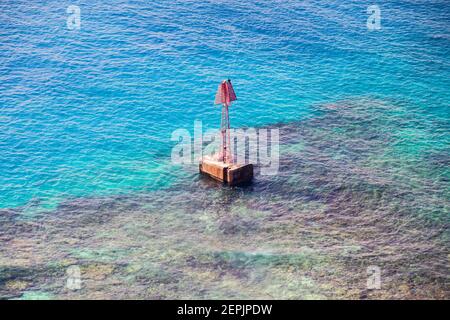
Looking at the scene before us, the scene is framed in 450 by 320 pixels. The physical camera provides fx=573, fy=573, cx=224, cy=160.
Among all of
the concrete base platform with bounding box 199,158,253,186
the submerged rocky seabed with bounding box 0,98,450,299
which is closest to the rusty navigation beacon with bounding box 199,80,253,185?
the concrete base platform with bounding box 199,158,253,186

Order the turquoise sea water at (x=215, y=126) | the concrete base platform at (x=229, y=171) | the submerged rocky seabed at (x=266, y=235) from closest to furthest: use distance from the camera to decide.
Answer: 1. the submerged rocky seabed at (x=266, y=235)
2. the turquoise sea water at (x=215, y=126)
3. the concrete base platform at (x=229, y=171)

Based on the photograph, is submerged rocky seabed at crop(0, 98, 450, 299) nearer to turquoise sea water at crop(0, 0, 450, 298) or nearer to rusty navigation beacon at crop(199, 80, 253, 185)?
turquoise sea water at crop(0, 0, 450, 298)

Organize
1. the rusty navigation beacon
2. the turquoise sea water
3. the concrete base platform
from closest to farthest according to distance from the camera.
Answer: the turquoise sea water
the rusty navigation beacon
the concrete base platform

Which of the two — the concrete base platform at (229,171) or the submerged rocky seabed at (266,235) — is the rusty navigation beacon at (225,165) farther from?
the submerged rocky seabed at (266,235)

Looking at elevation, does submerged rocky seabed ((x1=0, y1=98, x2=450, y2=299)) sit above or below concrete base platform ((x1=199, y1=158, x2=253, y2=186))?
below

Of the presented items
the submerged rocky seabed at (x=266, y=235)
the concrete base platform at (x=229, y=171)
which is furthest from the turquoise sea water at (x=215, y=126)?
the concrete base platform at (x=229, y=171)

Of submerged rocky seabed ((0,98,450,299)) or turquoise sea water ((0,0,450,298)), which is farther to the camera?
turquoise sea water ((0,0,450,298))
